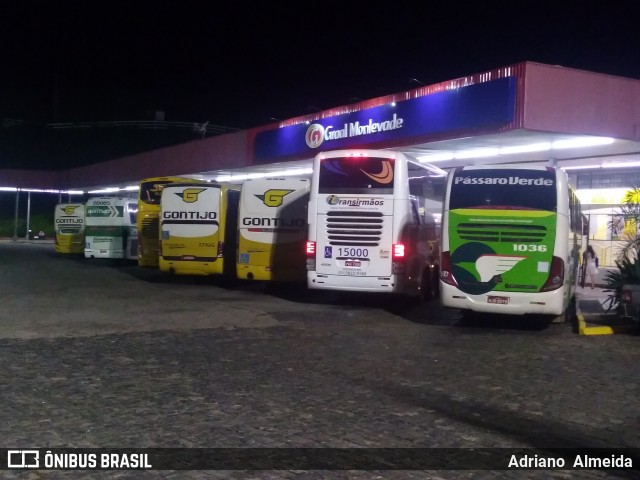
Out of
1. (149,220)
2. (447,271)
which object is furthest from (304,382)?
(149,220)

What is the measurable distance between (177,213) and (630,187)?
1313 centimetres

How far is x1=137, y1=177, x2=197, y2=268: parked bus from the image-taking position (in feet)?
82.3

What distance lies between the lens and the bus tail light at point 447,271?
13.5 m

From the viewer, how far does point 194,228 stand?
21047 millimetres

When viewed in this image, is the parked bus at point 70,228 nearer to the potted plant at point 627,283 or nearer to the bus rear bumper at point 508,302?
the bus rear bumper at point 508,302

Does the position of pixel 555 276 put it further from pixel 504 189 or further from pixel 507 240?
pixel 504 189

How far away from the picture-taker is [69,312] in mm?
14297

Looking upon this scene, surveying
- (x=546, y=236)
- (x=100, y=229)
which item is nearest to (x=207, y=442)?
(x=546, y=236)

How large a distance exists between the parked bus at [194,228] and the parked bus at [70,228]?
47.8ft

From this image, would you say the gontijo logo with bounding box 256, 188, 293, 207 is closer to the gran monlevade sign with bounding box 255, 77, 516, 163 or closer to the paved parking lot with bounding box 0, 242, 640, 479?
the gran monlevade sign with bounding box 255, 77, 516, 163

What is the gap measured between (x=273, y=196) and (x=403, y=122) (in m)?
4.19

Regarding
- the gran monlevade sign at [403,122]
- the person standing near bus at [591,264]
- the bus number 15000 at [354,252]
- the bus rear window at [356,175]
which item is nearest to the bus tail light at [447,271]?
the bus number 15000 at [354,252]

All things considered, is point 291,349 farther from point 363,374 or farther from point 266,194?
point 266,194

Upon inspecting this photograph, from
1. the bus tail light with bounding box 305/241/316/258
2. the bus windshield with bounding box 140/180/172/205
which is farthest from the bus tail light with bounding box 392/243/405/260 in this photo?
the bus windshield with bounding box 140/180/172/205
